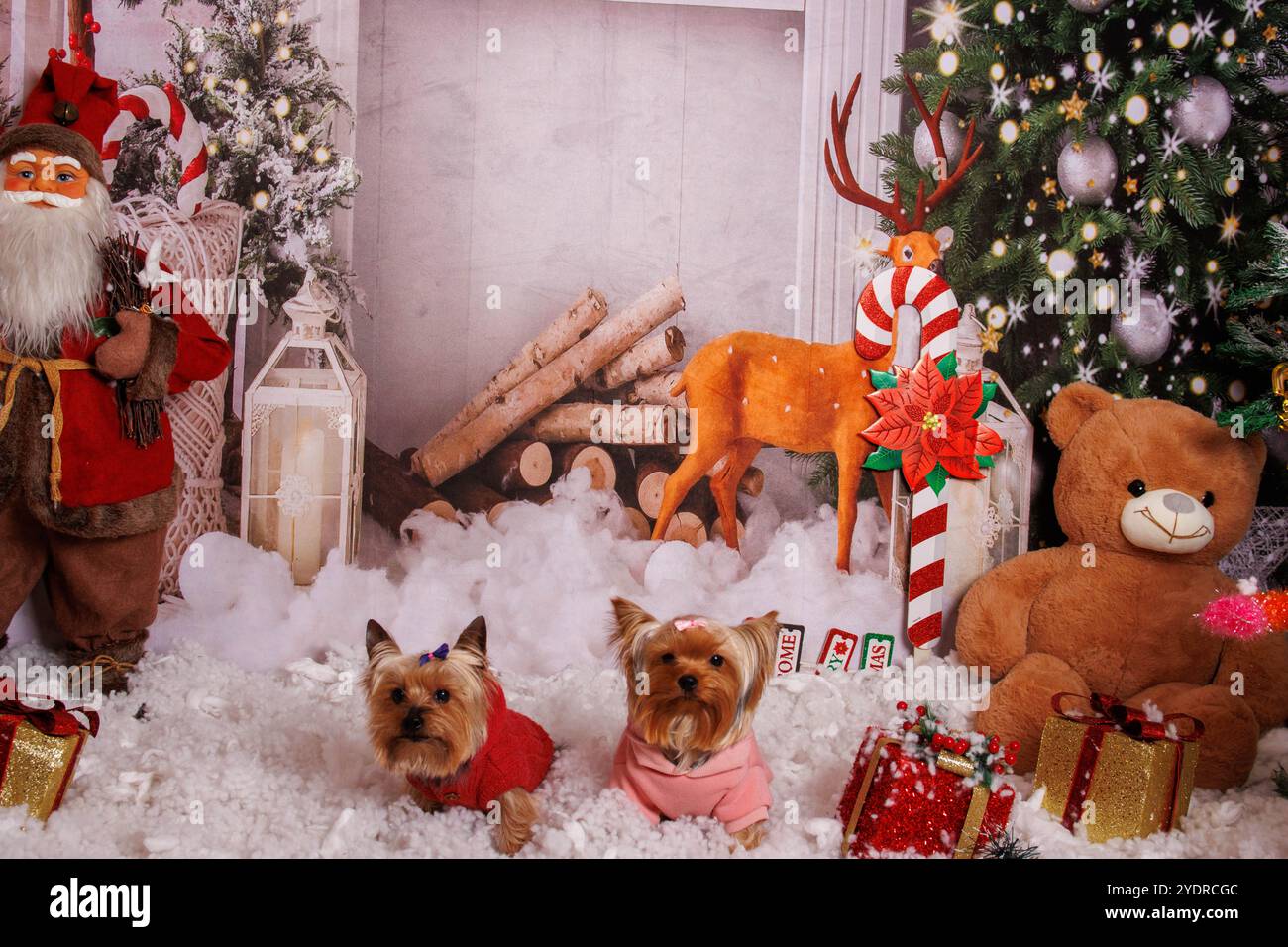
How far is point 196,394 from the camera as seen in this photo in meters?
2.67

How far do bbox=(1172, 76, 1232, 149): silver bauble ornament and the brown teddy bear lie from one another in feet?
2.55

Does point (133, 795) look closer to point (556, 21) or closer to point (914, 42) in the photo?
point (556, 21)

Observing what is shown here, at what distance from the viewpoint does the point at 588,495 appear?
2.79 metres

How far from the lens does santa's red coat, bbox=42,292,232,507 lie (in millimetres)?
2367

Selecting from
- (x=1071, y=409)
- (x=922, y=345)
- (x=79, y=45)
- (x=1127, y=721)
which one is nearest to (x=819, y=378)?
(x=922, y=345)

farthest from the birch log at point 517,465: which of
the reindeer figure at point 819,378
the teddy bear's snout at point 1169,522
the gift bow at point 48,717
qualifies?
the teddy bear's snout at point 1169,522

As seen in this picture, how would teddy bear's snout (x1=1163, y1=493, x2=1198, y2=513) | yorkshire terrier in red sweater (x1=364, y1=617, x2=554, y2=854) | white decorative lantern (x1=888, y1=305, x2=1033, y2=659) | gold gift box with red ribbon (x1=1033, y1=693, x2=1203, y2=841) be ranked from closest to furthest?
yorkshire terrier in red sweater (x1=364, y1=617, x2=554, y2=854)
gold gift box with red ribbon (x1=1033, y1=693, x2=1203, y2=841)
teddy bear's snout (x1=1163, y1=493, x2=1198, y2=513)
white decorative lantern (x1=888, y1=305, x2=1033, y2=659)

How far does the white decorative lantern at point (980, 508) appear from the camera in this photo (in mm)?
2898

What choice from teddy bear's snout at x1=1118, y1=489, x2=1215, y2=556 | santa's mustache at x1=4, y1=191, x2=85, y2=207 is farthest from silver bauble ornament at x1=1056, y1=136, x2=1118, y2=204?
santa's mustache at x1=4, y1=191, x2=85, y2=207

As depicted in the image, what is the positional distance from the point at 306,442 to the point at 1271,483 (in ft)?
9.49

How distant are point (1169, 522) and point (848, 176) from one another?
130 centimetres

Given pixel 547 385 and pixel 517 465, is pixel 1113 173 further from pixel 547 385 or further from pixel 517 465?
pixel 517 465

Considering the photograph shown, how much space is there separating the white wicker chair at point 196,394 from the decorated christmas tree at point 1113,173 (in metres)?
1.91

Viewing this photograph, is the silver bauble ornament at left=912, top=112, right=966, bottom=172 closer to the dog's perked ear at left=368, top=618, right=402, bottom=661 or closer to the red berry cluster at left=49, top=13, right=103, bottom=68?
the dog's perked ear at left=368, top=618, right=402, bottom=661
